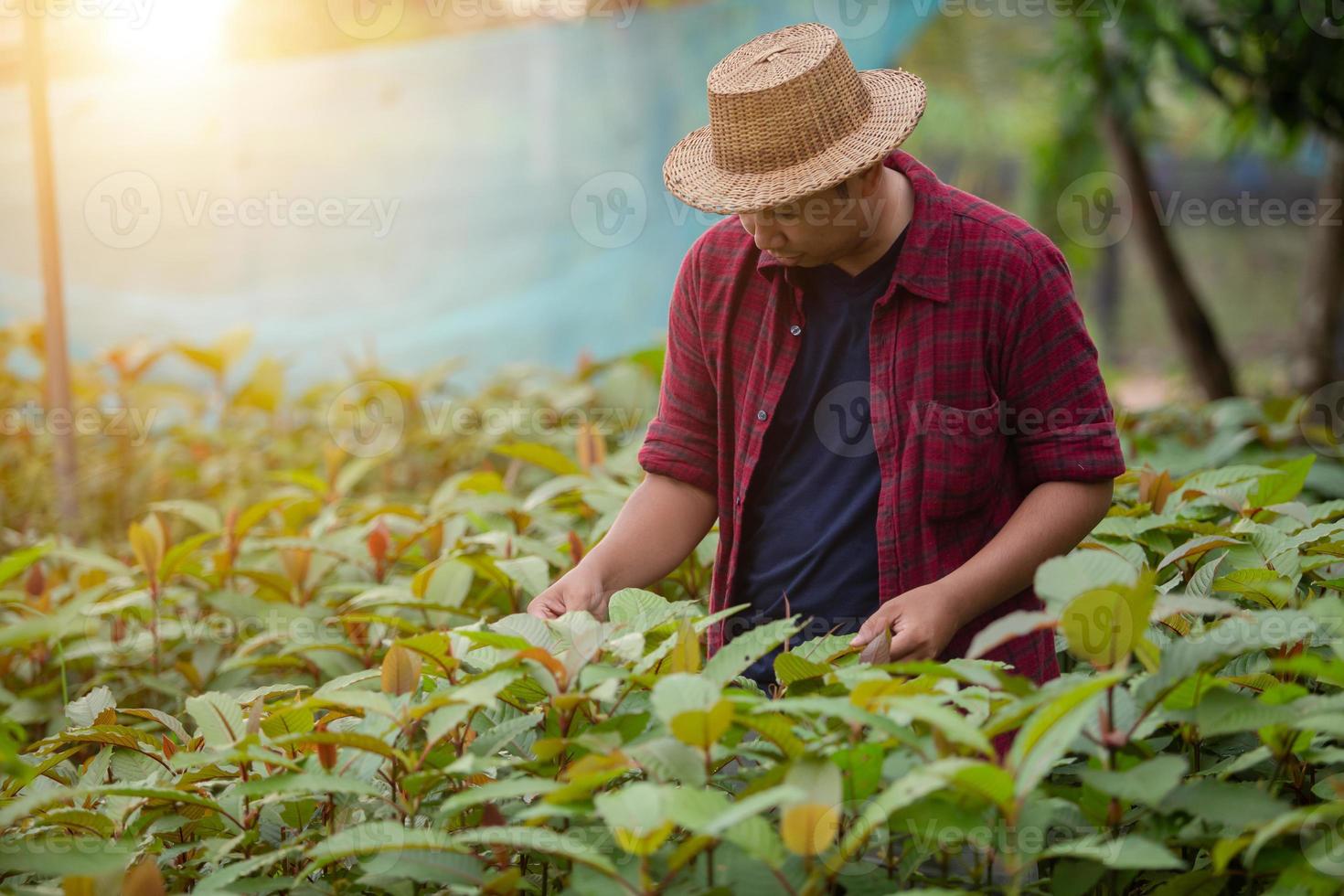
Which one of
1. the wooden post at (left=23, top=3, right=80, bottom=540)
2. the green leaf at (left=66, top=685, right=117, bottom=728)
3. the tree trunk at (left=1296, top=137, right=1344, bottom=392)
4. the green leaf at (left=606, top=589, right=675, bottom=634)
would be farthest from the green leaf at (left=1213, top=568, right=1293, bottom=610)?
the tree trunk at (left=1296, top=137, right=1344, bottom=392)

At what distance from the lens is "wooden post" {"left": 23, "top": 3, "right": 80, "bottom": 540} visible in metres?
3.73

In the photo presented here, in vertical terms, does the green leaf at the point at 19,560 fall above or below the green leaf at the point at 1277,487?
below

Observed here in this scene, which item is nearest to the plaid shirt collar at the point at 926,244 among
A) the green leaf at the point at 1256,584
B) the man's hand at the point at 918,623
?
the man's hand at the point at 918,623

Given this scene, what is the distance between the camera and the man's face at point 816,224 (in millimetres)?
1880

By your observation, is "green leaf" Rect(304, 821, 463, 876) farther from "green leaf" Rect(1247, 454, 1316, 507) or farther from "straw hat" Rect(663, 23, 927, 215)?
"green leaf" Rect(1247, 454, 1316, 507)

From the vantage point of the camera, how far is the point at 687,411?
2191mm

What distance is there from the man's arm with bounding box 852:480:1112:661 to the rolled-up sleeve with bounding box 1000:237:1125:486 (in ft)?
0.12

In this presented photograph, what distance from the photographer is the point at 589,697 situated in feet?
4.40

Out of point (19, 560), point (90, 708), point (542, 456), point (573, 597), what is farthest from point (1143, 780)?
point (19, 560)

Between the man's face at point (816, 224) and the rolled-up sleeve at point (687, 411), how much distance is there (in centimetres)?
27

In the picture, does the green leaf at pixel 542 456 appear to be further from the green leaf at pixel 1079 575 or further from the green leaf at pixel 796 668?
the green leaf at pixel 1079 575

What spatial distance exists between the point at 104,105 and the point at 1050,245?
5.28 m

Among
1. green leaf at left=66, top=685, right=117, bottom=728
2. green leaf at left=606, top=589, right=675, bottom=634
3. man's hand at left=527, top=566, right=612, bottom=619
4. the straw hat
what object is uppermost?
the straw hat

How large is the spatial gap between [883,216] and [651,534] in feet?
2.12
